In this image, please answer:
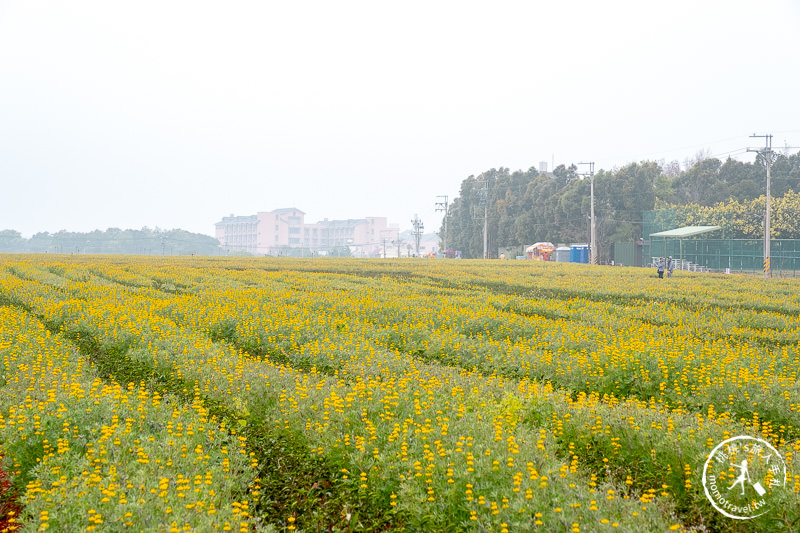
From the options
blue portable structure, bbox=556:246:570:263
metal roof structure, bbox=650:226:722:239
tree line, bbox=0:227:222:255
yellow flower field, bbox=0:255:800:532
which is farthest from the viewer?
tree line, bbox=0:227:222:255

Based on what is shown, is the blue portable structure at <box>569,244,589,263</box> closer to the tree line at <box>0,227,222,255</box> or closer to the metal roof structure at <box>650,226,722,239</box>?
the metal roof structure at <box>650,226,722,239</box>

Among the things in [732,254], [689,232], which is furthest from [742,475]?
[689,232]

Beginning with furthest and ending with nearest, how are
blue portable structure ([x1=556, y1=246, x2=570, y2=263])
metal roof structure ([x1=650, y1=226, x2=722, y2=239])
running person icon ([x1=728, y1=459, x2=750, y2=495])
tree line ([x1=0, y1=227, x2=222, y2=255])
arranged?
tree line ([x1=0, y1=227, x2=222, y2=255]) → blue portable structure ([x1=556, y1=246, x2=570, y2=263]) → metal roof structure ([x1=650, y1=226, x2=722, y2=239]) → running person icon ([x1=728, y1=459, x2=750, y2=495])

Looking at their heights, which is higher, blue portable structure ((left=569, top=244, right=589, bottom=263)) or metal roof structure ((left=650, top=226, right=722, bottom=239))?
metal roof structure ((left=650, top=226, right=722, bottom=239))

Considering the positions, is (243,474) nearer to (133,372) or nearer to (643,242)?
(133,372)

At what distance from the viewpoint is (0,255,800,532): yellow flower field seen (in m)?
6.07

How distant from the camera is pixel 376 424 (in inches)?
325

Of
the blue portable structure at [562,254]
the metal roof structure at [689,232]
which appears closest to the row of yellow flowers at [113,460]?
the metal roof structure at [689,232]

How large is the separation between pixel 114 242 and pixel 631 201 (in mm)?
124373

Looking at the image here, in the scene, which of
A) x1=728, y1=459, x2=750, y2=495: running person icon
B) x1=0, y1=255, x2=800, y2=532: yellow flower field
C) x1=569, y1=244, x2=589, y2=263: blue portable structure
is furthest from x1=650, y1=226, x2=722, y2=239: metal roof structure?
x1=728, y1=459, x2=750, y2=495: running person icon

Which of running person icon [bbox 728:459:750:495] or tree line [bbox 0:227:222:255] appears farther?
tree line [bbox 0:227:222:255]

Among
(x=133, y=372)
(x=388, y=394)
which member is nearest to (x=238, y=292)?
(x=133, y=372)

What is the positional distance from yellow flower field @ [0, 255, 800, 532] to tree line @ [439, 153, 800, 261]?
57.0 m

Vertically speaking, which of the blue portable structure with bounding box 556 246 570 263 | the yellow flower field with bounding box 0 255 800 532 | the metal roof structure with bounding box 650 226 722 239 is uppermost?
→ the metal roof structure with bounding box 650 226 722 239
